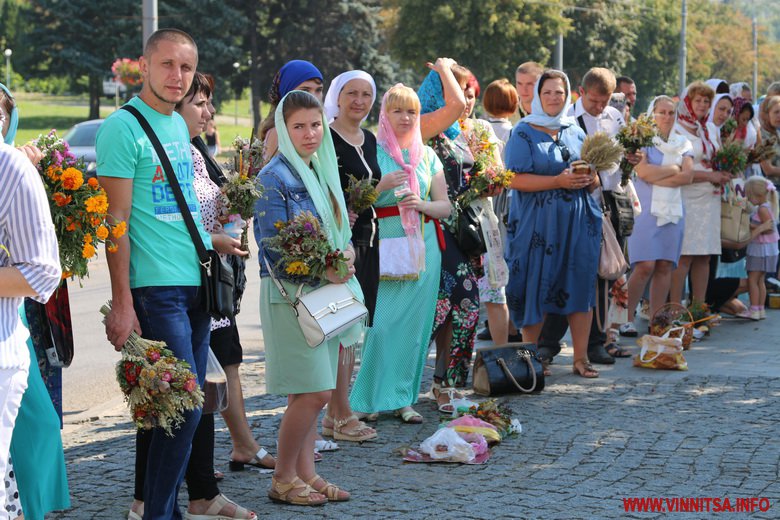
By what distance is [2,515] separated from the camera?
12.3 ft

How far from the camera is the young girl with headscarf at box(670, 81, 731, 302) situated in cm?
1081

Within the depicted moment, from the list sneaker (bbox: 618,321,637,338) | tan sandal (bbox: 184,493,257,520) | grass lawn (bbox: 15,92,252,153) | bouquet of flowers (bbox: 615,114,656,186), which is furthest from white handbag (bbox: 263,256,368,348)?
grass lawn (bbox: 15,92,252,153)

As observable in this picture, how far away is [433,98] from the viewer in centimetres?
786

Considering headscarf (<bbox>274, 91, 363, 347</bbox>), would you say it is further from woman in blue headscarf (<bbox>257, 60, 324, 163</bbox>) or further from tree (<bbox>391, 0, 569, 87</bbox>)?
tree (<bbox>391, 0, 569, 87</bbox>)

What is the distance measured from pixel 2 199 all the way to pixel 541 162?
547 cm

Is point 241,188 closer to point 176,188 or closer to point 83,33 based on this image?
point 176,188

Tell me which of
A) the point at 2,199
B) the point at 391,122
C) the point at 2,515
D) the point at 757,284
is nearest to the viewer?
the point at 2,199

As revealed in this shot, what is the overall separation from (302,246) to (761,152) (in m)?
7.60

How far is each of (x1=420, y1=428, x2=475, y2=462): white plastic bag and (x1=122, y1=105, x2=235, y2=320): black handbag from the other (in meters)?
1.91

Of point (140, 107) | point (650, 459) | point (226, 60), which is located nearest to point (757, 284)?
point (650, 459)

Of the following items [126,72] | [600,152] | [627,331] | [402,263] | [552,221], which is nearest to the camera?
[402,263]

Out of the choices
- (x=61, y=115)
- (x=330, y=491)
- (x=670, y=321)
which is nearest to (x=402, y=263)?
(x=330, y=491)

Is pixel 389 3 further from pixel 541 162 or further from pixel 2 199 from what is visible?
pixel 2 199

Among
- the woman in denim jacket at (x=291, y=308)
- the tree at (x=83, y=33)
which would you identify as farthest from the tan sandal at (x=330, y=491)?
the tree at (x=83, y=33)
